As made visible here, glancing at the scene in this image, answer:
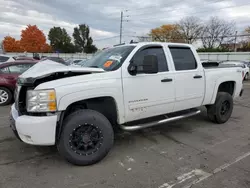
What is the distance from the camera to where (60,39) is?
249 feet

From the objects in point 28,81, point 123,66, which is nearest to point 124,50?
point 123,66

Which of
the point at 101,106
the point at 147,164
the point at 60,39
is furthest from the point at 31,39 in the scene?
the point at 147,164

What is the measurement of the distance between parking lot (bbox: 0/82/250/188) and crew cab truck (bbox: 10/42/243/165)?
1.02 feet

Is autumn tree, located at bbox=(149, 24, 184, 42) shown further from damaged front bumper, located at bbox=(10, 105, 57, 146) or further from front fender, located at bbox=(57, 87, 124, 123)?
damaged front bumper, located at bbox=(10, 105, 57, 146)

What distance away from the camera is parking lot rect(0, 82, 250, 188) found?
2.78 m

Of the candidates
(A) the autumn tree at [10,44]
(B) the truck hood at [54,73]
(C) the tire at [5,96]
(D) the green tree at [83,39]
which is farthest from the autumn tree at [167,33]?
(B) the truck hood at [54,73]

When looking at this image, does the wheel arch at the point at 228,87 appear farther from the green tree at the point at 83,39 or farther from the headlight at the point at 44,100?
the green tree at the point at 83,39

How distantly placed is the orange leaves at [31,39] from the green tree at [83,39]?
12.5m

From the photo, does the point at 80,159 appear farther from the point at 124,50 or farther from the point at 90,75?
the point at 124,50

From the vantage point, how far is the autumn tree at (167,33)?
205 ft

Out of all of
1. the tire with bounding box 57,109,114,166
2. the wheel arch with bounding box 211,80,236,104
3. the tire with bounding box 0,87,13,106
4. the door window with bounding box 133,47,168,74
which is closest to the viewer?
the tire with bounding box 57,109,114,166

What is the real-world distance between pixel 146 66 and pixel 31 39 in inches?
2672

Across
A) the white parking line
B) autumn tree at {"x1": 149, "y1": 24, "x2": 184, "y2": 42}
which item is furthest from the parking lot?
autumn tree at {"x1": 149, "y1": 24, "x2": 184, "y2": 42}

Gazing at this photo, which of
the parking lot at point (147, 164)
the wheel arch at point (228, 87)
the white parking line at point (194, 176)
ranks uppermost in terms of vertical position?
the wheel arch at point (228, 87)
